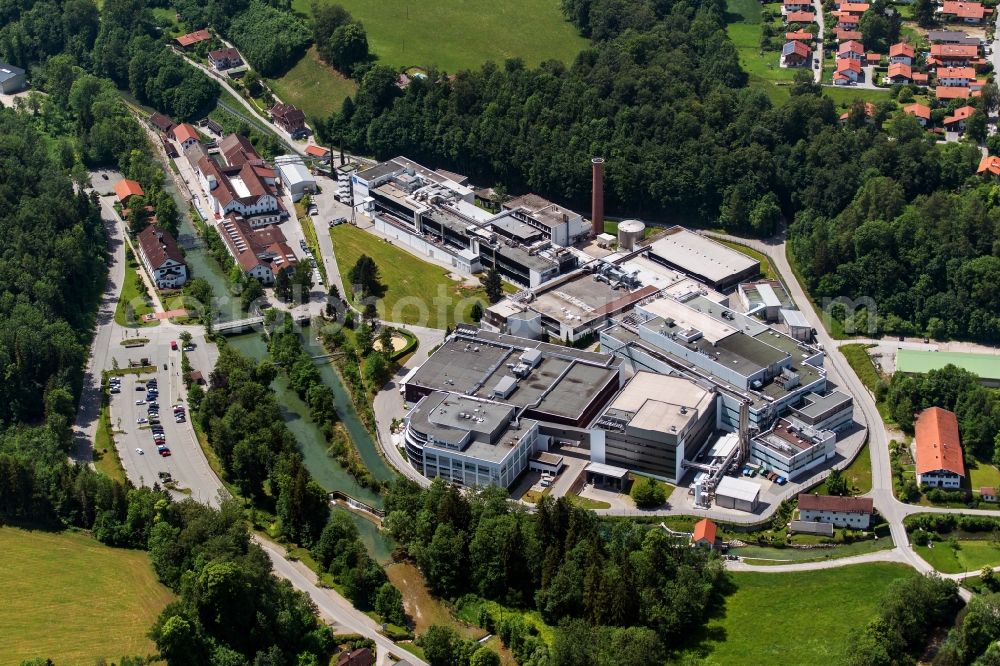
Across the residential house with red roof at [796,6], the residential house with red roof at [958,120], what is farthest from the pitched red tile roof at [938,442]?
the residential house with red roof at [796,6]

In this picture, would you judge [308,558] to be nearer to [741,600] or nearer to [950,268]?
[741,600]

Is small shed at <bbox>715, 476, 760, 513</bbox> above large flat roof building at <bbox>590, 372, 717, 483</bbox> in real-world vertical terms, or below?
below

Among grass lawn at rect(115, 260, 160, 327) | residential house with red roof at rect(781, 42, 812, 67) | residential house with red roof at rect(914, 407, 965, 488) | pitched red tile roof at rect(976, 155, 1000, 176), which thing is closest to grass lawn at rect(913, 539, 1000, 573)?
residential house with red roof at rect(914, 407, 965, 488)

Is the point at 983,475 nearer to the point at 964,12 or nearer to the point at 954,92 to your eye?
the point at 954,92

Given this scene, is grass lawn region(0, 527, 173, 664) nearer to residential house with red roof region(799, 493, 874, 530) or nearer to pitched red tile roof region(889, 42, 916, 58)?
residential house with red roof region(799, 493, 874, 530)

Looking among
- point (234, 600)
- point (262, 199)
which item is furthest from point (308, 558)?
point (262, 199)

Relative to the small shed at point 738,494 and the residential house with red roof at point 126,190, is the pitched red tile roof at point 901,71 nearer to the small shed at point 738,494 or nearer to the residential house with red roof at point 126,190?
the small shed at point 738,494

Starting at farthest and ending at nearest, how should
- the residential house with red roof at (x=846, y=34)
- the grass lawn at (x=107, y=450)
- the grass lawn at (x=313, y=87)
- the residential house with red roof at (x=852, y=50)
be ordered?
the grass lawn at (x=313, y=87) < the residential house with red roof at (x=846, y=34) < the residential house with red roof at (x=852, y=50) < the grass lawn at (x=107, y=450)
